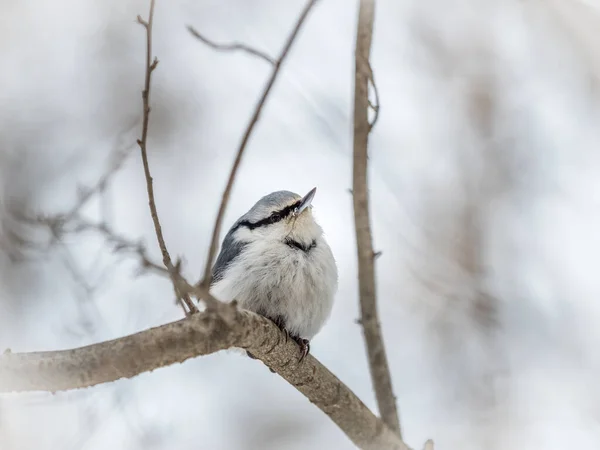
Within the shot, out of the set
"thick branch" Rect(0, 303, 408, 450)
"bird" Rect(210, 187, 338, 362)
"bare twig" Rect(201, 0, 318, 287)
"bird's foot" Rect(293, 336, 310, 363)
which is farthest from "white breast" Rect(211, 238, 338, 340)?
"bare twig" Rect(201, 0, 318, 287)

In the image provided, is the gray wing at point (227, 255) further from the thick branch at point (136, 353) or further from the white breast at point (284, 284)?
the thick branch at point (136, 353)

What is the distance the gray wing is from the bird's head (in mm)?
48

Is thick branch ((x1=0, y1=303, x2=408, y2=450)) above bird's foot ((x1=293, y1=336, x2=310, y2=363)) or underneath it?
underneath

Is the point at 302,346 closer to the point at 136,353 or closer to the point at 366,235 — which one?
the point at 366,235

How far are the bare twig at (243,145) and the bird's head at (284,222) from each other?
150cm

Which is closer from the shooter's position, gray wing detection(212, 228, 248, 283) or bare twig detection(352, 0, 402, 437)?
bare twig detection(352, 0, 402, 437)

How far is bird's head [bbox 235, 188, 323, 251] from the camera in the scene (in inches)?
137

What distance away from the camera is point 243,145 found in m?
1.94

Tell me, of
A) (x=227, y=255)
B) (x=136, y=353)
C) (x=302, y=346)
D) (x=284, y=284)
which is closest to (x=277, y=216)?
(x=227, y=255)

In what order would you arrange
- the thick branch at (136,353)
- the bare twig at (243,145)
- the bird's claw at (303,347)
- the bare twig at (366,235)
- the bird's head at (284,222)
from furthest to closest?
the bird's head at (284,222)
the bird's claw at (303,347)
the bare twig at (366,235)
the thick branch at (136,353)
the bare twig at (243,145)

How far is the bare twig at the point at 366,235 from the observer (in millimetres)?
2717

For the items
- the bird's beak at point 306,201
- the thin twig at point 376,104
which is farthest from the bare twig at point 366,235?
the bird's beak at point 306,201

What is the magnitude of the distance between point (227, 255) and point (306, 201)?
485 mm

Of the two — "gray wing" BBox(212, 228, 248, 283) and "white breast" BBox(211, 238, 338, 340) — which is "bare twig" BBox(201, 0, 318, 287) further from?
"gray wing" BBox(212, 228, 248, 283)
